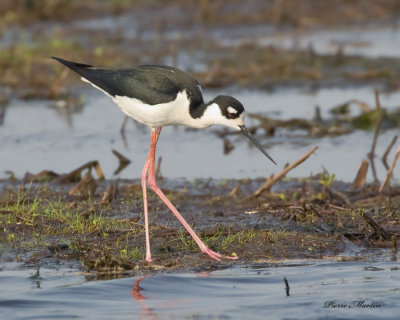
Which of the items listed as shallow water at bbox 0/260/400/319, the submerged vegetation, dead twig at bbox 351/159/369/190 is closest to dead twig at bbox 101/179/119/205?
the submerged vegetation

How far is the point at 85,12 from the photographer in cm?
1858

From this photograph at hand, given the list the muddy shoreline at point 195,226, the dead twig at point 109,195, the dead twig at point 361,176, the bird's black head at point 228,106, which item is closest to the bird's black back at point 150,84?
the bird's black head at point 228,106

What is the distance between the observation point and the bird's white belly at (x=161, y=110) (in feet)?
20.4

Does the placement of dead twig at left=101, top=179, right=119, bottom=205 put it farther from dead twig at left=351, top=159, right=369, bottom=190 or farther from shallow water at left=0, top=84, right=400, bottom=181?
dead twig at left=351, top=159, right=369, bottom=190

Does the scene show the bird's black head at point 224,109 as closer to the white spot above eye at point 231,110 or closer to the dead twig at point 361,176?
the white spot above eye at point 231,110

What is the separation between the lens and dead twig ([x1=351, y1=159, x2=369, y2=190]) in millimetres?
7836

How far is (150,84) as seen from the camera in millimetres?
6301

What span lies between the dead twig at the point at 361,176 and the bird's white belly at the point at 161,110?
216 centimetres

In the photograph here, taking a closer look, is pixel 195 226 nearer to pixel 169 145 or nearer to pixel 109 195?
pixel 109 195

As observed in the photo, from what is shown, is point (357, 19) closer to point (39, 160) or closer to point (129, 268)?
point (39, 160)

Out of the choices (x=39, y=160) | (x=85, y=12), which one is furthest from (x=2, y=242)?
(x=85, y=12)

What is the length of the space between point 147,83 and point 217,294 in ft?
5.56

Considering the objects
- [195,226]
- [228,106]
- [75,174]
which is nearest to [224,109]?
[228,106]

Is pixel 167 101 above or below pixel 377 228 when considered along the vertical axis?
above
